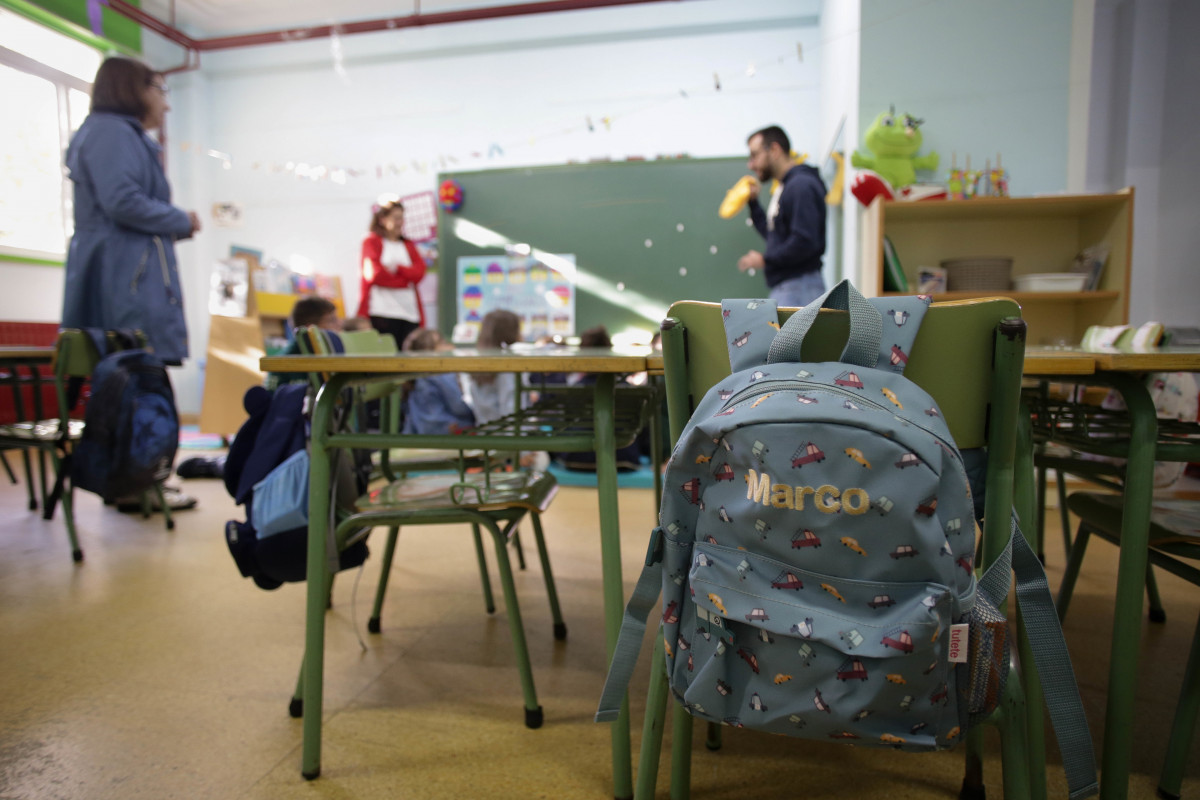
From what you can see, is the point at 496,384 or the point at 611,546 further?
the point at 496,384

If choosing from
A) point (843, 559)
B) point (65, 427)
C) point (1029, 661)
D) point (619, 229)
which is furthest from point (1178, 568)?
point (619, 229)

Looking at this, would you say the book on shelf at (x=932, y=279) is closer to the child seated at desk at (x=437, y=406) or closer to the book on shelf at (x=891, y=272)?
the book on shelf at (x=891, y=272)

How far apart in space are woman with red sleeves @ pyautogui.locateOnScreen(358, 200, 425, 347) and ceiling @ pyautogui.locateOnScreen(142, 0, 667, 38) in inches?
73.4

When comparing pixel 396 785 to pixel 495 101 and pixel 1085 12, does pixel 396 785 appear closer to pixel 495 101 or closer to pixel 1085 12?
pixel 1085 12

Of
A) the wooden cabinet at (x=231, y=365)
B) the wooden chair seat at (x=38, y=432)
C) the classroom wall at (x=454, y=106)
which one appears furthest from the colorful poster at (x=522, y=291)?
the wooden chair seat at (x=38, y=432)

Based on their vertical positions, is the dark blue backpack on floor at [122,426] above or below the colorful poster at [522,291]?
below

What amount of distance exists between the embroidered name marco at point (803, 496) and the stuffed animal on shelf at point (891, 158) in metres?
2.69

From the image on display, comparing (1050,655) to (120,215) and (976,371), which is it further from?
(120,215)

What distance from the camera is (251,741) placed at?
1.22m

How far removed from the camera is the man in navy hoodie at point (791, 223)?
303 cm

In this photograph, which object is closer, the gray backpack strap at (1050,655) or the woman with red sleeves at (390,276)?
the gray backpack strap at (1050,655)

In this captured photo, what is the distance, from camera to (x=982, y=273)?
294cm

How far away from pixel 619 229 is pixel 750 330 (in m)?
4.38

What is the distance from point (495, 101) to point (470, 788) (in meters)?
5.17
